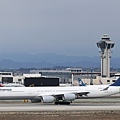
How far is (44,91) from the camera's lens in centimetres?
6219

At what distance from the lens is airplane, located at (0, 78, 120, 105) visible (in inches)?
2388

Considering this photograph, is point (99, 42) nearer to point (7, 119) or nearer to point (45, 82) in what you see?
point (45, 82)

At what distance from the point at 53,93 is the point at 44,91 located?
3.96ft

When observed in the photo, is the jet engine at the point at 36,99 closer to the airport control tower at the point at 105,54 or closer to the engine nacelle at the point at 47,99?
the engine nacelle at the point at 47,99

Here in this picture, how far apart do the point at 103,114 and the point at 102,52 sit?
151 metres

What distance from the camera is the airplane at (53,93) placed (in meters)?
60.7

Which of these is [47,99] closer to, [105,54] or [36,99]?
[36,99]

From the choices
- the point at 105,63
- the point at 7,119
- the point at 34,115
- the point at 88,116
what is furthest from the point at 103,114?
the point at 105,63

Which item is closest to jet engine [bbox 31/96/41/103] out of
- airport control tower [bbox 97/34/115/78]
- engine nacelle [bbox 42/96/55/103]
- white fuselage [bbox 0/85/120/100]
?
white fuselage [bbox 0/85/120/100]

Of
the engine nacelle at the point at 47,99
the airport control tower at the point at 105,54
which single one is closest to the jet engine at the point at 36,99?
the engine nacelle at the point at 47,99

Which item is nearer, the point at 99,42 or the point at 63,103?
the point at 63,103

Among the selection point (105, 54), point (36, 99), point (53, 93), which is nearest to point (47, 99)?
point (53, 93)

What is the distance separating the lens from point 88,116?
143ft

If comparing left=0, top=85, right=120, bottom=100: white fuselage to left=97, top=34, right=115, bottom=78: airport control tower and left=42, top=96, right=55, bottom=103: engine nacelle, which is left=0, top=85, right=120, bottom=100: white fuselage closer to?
left=42, top=96, right=55, bottom=103: engine nacelle
